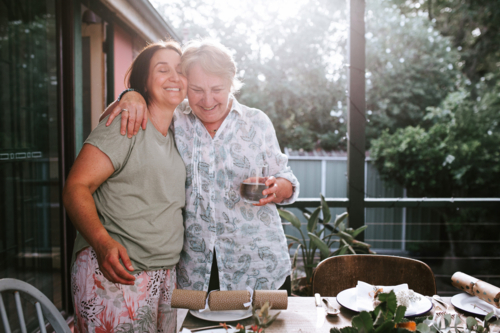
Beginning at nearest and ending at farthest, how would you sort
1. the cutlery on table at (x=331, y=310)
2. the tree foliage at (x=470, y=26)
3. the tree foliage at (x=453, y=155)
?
1. the cutlery on table at (x=331, y=310)
2. the tree foliage at (x=453, y=155)
3. the tree foliage at (x=470, y=26)

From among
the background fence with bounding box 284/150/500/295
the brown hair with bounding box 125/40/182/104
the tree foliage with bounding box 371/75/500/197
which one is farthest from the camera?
the tree foliage with bounding box 371/75/500/197

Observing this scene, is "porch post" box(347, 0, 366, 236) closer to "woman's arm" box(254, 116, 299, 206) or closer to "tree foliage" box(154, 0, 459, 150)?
"woman's arm" box(254, 116, 299, 206)

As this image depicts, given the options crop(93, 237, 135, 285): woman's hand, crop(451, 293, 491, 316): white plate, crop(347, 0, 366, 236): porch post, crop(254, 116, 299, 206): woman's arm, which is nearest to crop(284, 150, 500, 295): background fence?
crop(347, 0, 366, 236): porch post

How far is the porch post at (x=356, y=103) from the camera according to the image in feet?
9.11

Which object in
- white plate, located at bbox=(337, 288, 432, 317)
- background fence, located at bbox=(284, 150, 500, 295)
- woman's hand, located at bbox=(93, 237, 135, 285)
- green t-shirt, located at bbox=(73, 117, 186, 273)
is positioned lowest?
background fence, located at bbox=(284, 150, 500, 295)

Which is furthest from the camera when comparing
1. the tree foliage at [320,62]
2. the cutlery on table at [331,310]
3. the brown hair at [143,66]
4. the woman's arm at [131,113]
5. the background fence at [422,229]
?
the tree foliage at [320,62]

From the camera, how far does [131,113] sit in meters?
1.28

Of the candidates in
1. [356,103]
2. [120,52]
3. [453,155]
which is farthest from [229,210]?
[453,155]

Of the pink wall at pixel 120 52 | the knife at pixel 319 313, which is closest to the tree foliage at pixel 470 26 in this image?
the pink wall at pixel 120 52

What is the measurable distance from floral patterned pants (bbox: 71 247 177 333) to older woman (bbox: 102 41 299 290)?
0.26m

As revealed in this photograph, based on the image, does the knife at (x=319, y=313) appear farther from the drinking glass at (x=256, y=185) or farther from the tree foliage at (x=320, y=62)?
the tree foliage at (x=320, y=62)

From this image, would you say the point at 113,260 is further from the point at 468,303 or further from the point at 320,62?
the point at 320,62

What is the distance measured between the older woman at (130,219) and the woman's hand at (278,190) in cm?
34

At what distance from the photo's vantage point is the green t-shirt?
1.23m
